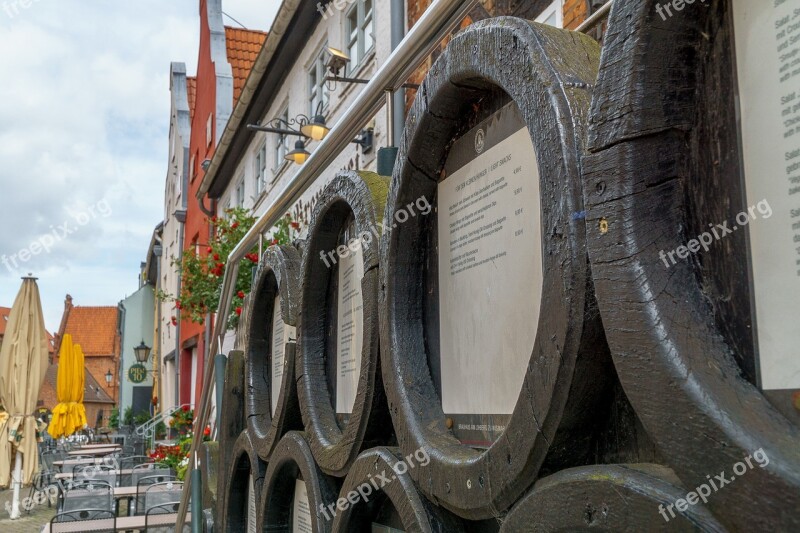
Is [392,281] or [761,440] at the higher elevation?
[392,281]

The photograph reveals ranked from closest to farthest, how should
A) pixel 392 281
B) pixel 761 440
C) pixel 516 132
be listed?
pixel 761 440 < pixel 516 132 < pixel 392 281

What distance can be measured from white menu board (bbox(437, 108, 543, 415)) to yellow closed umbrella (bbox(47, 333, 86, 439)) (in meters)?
15.2

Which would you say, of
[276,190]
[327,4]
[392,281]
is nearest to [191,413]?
[276,190]

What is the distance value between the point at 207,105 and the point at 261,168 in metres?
6.74

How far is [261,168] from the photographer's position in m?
13.6

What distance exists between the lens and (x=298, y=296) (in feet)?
6.54

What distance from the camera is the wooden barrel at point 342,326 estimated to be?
149 centimetres

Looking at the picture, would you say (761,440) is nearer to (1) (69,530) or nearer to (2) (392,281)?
(2) (392,281)

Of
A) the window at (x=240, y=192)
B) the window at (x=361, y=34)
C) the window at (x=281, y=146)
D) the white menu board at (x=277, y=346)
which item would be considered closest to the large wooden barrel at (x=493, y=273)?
the white menu board at (x=277, y=346)

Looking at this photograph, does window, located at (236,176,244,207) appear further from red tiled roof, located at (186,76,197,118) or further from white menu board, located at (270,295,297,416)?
white menu board, located at (270,295,297,416)

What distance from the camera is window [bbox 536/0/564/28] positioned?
4.56 metres

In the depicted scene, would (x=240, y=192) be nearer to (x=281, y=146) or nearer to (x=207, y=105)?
(x=281, y=146)

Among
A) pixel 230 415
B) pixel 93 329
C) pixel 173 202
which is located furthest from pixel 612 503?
pixel 93 329

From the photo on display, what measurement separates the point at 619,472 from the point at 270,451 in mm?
1428
